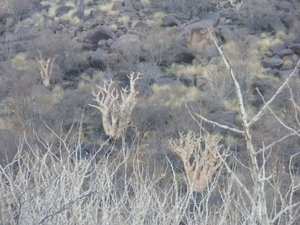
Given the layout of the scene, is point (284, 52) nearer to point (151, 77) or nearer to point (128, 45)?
point (151, 77)

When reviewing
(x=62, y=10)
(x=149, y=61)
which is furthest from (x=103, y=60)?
(x=62, y=10)

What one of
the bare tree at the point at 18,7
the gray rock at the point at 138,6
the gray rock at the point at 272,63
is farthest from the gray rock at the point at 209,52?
the bare tree at the point at 18,7

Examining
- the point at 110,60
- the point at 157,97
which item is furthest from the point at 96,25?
the point at 157,97

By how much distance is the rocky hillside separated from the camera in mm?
17000

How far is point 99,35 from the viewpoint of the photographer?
24703 mm

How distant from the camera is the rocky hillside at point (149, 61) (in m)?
17.0

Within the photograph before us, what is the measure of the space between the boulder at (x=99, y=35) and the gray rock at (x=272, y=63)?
6.09 m

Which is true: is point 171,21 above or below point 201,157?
below

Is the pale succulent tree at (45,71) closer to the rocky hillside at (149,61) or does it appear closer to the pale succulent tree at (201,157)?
the rocky hillside at (149,61)

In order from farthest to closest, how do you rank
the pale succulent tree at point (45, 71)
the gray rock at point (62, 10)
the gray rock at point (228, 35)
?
the gray rock at point (62, 10) → the gray rock at point (228, 35) → the pale succulent tree at point (45, 71)

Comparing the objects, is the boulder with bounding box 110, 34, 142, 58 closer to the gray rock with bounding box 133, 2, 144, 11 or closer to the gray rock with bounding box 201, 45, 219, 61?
the gray rock with bounding box 201, 45, 219, 61

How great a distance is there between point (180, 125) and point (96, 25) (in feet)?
37.5

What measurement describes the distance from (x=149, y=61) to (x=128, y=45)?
1042mm

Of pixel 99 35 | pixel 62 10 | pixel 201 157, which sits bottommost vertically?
pixel 62 10
